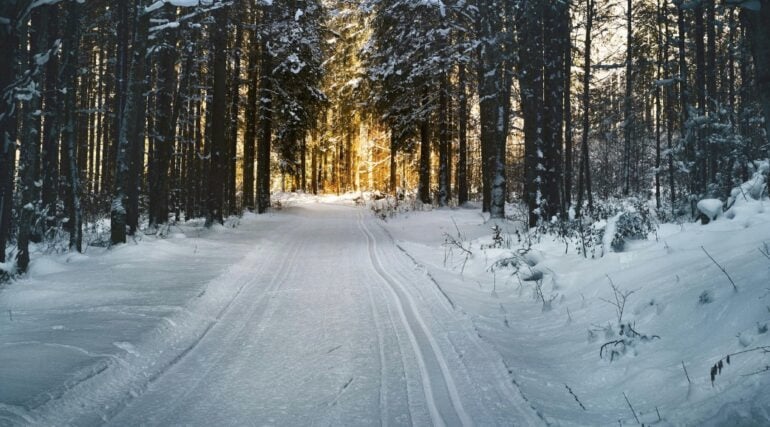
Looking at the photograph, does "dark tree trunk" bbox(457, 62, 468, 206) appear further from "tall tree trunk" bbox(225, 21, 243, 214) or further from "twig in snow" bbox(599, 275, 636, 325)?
"twig in snow" bbox(599, 275, 636, 325)

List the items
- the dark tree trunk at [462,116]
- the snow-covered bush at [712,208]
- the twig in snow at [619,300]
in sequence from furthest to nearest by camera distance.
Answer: the dark tree trunk at [462,116] < the snow-covered bush at [712,208] < the twig in snow at [619,300]

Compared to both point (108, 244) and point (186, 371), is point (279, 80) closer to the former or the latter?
point (108, 244)

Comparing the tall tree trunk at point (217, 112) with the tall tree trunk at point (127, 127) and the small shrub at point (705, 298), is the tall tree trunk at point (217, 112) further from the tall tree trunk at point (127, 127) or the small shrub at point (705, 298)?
the small shrub at point (705, 298)

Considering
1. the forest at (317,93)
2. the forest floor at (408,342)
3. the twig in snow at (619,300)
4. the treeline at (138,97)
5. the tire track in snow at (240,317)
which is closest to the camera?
the forest floor at (408,342)

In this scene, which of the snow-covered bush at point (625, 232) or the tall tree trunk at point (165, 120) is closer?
the snow-covered bush at point (625, 232)

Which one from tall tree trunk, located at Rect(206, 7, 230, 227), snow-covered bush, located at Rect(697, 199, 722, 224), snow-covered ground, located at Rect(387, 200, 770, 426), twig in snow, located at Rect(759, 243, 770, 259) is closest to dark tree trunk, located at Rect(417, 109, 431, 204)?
tall tree trunk, located at Rect(206, 7, 230, 227)

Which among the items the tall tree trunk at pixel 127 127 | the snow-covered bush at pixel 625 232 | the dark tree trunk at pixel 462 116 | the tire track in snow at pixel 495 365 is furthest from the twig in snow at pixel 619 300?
the dark tree trunk at pixel 462 116

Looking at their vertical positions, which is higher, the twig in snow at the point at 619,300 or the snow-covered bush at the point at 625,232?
the snow-covered bush at the point at 625,232

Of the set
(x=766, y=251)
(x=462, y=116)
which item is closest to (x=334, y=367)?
(x=766, y=251)

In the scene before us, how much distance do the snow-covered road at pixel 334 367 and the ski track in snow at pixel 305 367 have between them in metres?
0.01

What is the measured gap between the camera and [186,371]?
4.23 metres

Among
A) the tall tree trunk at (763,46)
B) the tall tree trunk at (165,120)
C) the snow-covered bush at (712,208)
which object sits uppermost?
the tall tree trunk at (165,120)

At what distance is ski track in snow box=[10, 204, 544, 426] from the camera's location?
11.4 feet

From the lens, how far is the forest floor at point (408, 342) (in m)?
3.48
